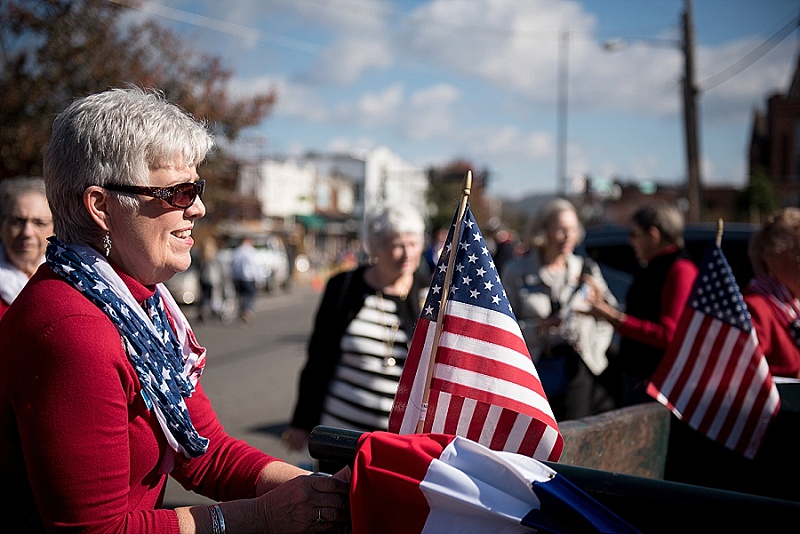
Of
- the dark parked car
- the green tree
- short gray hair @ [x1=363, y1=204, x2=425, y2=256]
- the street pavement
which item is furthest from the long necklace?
the green tree

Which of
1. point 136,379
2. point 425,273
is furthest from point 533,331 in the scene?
point 136,379

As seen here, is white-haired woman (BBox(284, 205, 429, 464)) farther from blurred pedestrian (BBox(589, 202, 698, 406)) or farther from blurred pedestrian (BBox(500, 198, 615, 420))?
blurred pedestrian (BBox(589, 202, 698, 406))

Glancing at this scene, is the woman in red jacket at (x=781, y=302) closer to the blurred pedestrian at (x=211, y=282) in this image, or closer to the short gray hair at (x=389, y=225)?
the short gray hair at (x=389, y=225)

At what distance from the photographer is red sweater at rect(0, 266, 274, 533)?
1.55 metres

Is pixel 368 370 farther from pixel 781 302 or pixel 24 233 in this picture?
pixel 781 302

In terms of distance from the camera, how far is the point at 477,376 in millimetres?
2027

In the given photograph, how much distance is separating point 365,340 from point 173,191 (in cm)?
180

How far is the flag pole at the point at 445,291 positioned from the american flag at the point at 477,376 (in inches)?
0.4

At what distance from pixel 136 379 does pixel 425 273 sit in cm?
235

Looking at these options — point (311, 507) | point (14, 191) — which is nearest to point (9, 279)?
point (14, 191)

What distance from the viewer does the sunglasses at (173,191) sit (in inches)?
69.7

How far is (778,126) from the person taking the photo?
51.3 meters

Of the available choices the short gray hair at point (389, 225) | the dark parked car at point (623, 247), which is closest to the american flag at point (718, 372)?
the short gray hair at point (389, 225)

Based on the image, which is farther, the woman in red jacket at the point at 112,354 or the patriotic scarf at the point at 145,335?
the patriotic scarf at the point at 145,335
